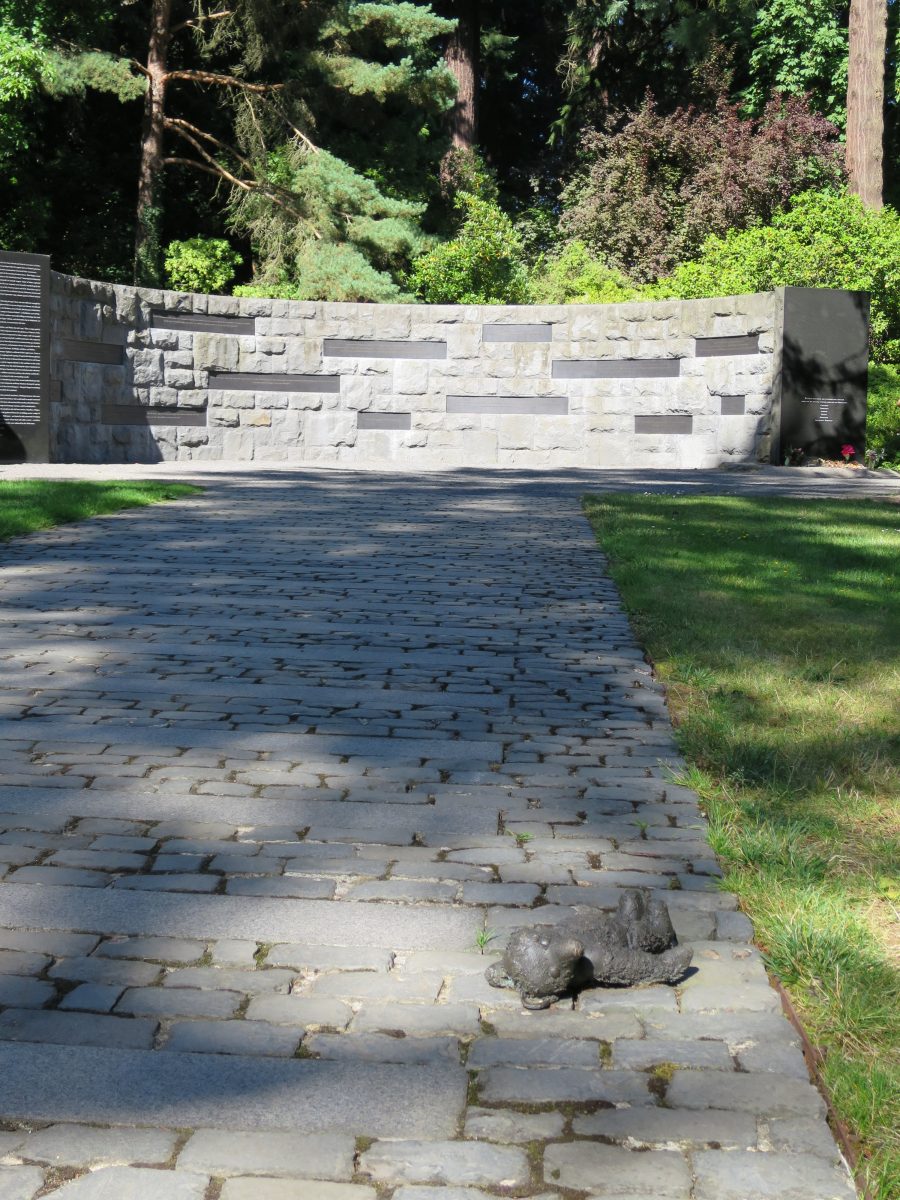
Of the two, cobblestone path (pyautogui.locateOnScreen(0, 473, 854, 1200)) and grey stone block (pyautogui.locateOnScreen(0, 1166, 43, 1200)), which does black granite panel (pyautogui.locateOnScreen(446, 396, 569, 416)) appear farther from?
grey stone block (pyautogui.locateOnScreen(0, 1166, 43, 1200))

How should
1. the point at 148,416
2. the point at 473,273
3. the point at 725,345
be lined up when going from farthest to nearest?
the point at 473,273, the point at 148,416, the point at 725,345

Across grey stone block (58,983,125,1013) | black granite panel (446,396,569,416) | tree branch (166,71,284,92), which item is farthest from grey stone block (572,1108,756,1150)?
tree branch (166,71,284,92)

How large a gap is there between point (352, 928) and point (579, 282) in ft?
79.0

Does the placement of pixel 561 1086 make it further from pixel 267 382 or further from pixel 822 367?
pixel 267 382

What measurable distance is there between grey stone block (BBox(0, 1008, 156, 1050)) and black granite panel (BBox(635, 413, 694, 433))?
17984 millimetres

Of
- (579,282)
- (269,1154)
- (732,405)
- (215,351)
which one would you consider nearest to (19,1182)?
(269,1154)

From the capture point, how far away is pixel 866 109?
26.3 m

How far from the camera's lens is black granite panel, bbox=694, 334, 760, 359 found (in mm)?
18828

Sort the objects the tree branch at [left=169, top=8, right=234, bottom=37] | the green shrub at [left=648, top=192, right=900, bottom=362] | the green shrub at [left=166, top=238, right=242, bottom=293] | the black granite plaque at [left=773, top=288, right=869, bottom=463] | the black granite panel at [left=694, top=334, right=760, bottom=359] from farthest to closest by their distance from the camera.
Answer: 1. the green shrub at [left=166, top=238, right=242, bottom=293]
2. the tree branch at [left=169, top=8, right=234, bottom=37]
3. the green shrub at [left=648, top=192, right=900, bottom=362]
4. the black granite panel at [left=694, top=334, right=760, bottom=359]
5. the black granite plaque at [left=773, top=288, right=869, bottom=463]

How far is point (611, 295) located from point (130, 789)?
859 inches

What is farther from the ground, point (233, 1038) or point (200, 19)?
point (200, 19)

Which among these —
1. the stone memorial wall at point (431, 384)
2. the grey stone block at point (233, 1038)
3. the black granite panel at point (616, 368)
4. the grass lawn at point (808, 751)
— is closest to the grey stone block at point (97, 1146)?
the grey stone block at point (233, 1038)

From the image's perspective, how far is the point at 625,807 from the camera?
3.94 metres

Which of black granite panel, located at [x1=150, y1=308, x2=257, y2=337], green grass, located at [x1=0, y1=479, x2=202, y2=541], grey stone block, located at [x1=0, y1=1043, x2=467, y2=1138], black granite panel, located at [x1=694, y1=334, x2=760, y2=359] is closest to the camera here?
grey stone block, located at [x1=0, y1=1043, x2=467, y2=1138]
